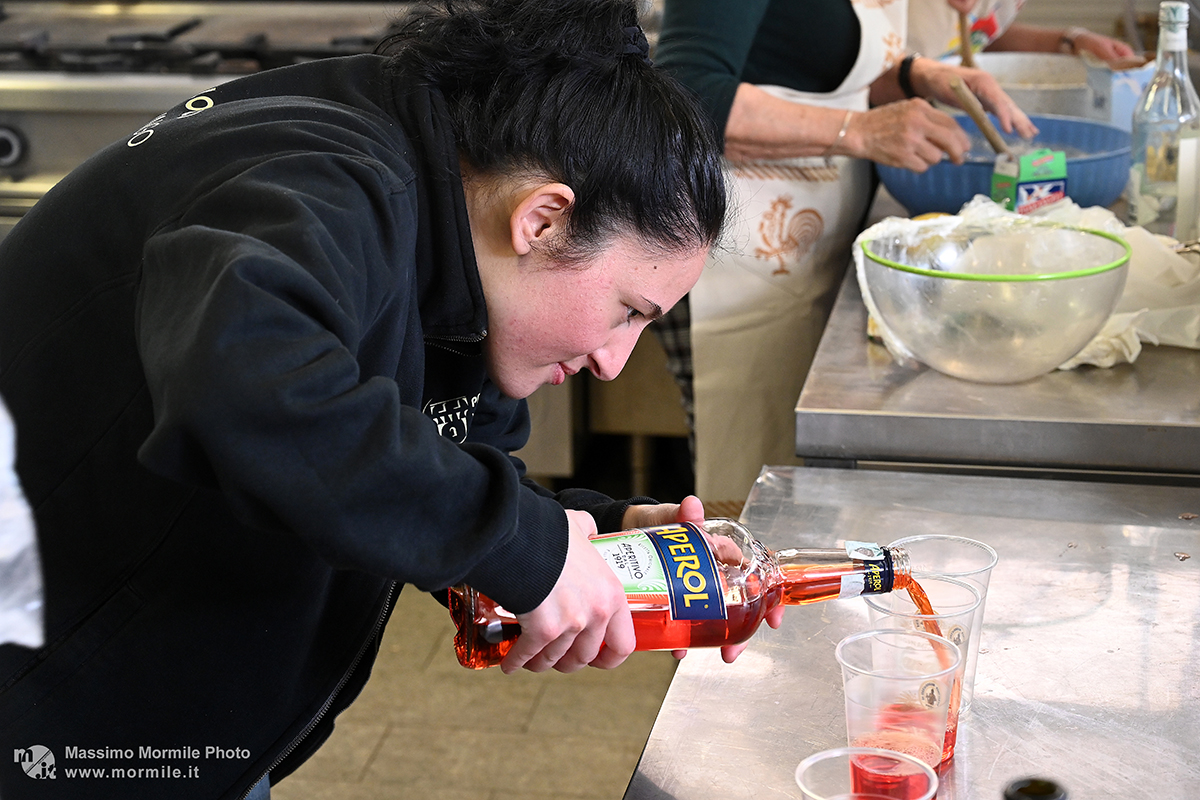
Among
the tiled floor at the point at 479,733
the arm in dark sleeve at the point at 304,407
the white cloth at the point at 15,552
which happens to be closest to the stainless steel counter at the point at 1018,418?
the arm in dark sleeve at the point at 304,407

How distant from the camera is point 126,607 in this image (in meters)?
0.86

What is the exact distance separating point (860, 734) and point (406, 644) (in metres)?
1.88

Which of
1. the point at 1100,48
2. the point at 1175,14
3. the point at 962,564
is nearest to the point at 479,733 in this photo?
the point at 962,564

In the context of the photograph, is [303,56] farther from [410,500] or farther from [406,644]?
[410,500]

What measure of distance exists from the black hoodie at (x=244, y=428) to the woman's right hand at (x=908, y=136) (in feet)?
3.18

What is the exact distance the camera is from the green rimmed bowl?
53.9 inches

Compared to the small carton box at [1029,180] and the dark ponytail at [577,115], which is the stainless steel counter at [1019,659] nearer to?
the dark ponytail at [577,115]

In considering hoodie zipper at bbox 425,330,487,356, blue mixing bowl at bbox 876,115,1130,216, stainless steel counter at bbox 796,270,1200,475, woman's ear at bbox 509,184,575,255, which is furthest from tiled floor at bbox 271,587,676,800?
woman's ear at bbox 509,184,575,255

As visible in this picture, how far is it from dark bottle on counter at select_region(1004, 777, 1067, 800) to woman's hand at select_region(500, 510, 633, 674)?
0.90ft

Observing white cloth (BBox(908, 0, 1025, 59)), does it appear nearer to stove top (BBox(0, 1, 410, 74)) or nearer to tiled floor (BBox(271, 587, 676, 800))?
stove top (BBox(0, 1, 410, 74))

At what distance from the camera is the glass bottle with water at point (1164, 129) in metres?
1.78

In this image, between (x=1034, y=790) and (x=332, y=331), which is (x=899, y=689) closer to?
(x=1034, y=790)

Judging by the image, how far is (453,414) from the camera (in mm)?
1062

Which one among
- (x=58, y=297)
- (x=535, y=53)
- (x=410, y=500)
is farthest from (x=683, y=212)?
(x=58, y=297)
